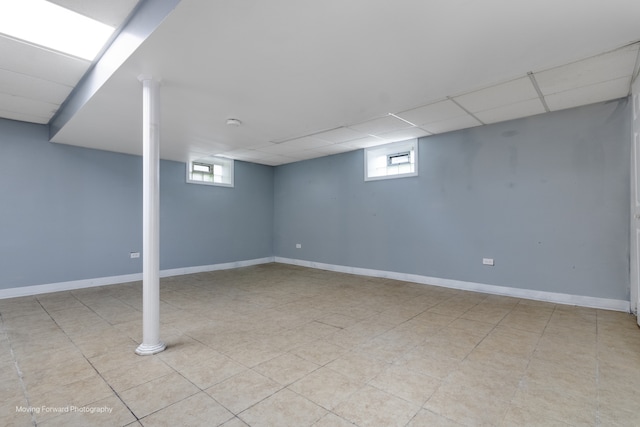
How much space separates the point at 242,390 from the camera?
2141 mm

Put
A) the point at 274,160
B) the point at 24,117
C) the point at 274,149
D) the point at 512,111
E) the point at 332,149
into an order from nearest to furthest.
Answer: the point at 512,111, the point at 24,117, the point at 274,149, the point at 332,149, the point at 274,160

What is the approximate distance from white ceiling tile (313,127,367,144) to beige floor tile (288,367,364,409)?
147 inches

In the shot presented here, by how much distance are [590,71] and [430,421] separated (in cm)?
368

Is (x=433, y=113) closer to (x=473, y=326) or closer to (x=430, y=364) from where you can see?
(x=473, y=326)

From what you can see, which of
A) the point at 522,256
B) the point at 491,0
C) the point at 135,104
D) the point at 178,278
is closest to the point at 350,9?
the point at 491,0

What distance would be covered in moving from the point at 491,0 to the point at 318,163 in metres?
5.47

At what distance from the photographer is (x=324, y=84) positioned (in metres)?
3.14

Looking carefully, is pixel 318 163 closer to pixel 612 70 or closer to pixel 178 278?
pixel 178 278

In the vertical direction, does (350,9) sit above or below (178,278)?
above

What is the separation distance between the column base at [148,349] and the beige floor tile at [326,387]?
1402 millimetres

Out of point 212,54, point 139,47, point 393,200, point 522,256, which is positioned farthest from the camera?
point 393,200

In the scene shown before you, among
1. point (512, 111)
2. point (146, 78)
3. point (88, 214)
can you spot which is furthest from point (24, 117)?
point (512, 111)

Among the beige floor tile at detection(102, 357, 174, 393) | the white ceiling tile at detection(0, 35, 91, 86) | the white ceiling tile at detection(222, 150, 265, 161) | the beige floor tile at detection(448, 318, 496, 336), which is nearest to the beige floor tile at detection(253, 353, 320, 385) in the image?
the beige floor tile at detection(102, 357, 174, 393)

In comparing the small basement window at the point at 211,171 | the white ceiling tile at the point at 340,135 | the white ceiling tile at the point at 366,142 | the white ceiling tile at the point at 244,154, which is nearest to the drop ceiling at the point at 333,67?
the white ceiling tile at the point at 340,135
